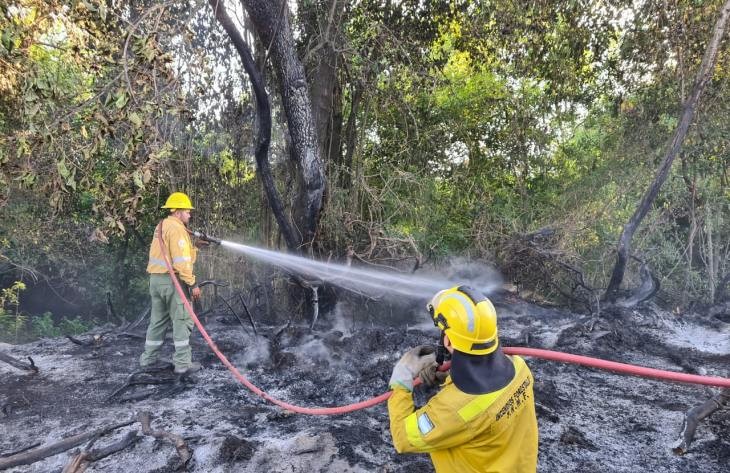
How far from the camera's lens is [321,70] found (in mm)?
6359

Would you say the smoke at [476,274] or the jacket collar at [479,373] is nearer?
the jacket collar at [479,373]

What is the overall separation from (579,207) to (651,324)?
2.53m

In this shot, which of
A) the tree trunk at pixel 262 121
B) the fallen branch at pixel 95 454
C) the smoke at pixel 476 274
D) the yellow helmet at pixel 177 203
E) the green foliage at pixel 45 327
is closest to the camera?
the fallen branch at pixel 95 454

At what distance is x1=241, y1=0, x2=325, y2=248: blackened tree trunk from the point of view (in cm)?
511

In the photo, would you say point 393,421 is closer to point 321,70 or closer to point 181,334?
point 181,334

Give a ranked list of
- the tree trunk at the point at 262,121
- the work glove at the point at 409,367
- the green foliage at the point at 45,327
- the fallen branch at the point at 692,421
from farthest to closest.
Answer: the green foliage at the point at 45,327, the tree trunk at the point at 262,121, the fallen branch at the point at 692,421, the work glove at the point at 409,367

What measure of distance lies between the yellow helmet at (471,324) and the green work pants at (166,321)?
380 cm

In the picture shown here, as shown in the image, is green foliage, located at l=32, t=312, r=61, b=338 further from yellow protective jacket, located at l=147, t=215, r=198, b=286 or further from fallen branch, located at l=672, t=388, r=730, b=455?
fallen branch, located at l=672, t=388, r=730, b=455

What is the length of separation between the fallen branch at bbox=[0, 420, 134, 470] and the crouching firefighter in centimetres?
281

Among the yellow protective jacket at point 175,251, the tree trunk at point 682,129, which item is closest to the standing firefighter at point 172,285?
the yellow protective jacket at point 175,251

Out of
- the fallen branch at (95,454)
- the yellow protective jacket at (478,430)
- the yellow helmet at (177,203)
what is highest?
the yellow helmet at (177,203)

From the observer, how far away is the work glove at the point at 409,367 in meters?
2.06

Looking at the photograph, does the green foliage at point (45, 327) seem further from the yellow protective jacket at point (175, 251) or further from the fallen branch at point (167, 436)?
the fallen branch at point (167, 436)

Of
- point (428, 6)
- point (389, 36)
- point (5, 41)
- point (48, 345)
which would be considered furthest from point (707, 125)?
point (48, 345)
